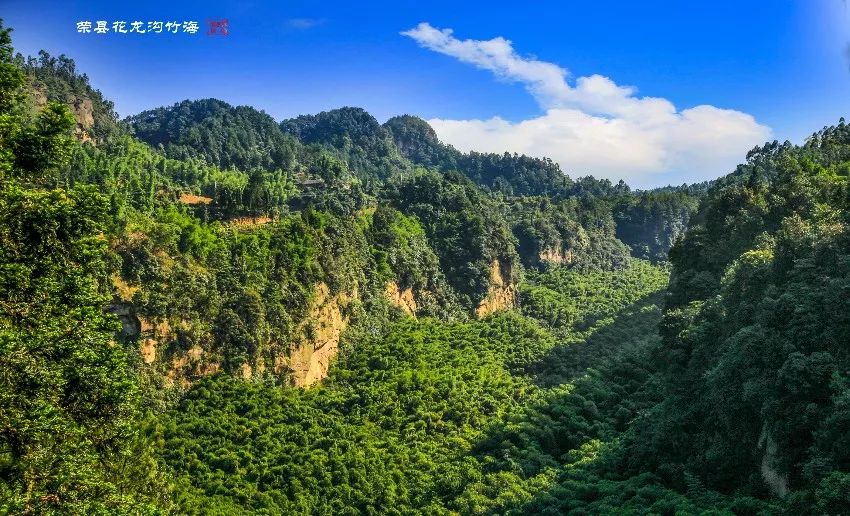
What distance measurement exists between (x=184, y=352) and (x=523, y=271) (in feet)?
198

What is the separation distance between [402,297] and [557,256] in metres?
40.3

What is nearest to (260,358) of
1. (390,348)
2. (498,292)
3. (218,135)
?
(390,348)

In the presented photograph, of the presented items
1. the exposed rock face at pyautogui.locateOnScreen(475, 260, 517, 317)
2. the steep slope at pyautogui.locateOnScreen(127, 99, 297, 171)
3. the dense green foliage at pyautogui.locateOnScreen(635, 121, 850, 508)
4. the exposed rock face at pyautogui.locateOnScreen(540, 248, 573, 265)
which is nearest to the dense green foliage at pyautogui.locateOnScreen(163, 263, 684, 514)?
the dense green foliage at pyautogui.locateOnScreen(635, 121, 850, 508)

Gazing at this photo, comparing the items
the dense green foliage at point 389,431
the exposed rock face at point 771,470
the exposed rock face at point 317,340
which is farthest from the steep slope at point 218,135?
the exposed rock face at point 771,470

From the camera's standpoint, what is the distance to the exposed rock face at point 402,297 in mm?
67456

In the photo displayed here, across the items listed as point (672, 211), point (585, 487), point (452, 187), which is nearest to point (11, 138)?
point (585, 487)

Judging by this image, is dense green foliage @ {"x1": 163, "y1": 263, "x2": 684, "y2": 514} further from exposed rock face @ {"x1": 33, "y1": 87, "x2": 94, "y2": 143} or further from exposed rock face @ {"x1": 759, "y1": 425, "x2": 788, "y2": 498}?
exposed rock face @ {"x1": 33, "y1": 87, "x2": 94, "y2": 143}

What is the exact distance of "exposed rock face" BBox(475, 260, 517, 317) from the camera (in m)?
78.5

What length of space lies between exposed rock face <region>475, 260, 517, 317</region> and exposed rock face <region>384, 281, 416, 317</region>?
1021cm

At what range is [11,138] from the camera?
1484cm

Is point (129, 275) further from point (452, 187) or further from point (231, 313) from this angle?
point (452, 187)

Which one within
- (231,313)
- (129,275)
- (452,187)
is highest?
(452,187)

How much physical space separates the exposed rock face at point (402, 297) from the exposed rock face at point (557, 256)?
112 ft

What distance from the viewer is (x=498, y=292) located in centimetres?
8162
